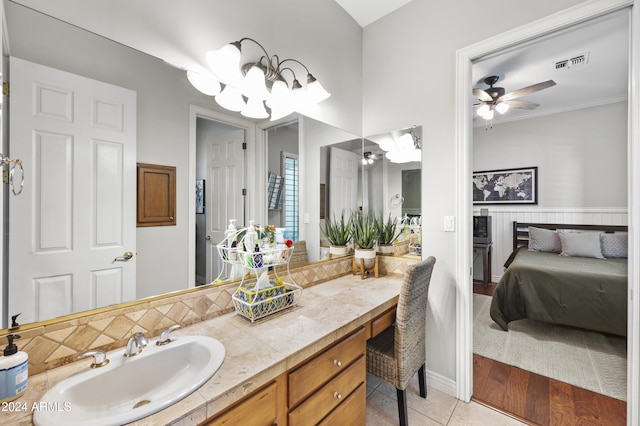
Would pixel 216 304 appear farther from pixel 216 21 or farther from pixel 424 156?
pixel 424 156

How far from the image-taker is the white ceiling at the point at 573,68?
232 cm

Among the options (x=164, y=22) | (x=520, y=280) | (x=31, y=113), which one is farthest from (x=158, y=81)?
(x=520, y=280)

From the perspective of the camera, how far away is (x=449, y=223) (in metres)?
1.82

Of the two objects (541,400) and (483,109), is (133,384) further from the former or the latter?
(483,109)

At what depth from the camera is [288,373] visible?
0.98 meters

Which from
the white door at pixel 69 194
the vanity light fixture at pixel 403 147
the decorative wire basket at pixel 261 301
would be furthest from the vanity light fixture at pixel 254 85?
the decorative wire basket at pixel 261 301

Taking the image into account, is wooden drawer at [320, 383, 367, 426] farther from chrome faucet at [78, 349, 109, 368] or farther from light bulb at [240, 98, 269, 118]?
light bulb at [240, 98, 269, 118]

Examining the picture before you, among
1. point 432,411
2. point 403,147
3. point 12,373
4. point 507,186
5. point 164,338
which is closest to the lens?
point 12,373

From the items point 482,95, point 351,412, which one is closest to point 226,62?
point 351,412

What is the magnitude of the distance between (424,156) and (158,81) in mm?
1641

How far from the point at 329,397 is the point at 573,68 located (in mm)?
3899

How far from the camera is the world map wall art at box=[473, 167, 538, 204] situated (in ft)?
14.2

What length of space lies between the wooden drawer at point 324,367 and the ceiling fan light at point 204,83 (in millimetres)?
1310

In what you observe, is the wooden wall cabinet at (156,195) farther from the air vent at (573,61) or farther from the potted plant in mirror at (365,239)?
the air vent at (573,61)
